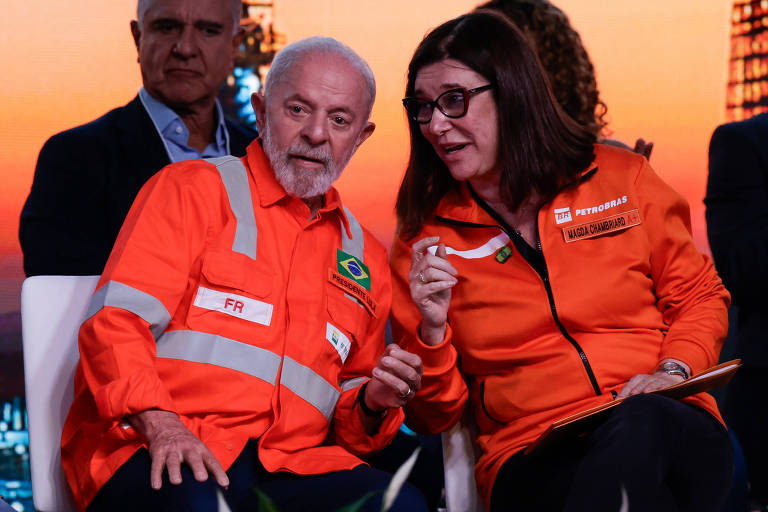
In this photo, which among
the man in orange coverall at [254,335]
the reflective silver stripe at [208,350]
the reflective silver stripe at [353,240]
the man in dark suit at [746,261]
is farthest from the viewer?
the man in dark suit at [746,261]

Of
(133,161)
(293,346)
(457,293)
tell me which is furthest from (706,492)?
(133,161)

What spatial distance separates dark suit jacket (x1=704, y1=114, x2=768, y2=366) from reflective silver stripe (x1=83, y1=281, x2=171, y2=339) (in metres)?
1.65

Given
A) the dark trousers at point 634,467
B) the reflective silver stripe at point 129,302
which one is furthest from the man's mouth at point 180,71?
the dark trousers at point 634,467

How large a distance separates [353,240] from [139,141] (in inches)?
Result: 36.9

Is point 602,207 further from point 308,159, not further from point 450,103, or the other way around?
point 308,159

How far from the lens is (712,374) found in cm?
162

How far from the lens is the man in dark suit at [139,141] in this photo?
2.37 metres

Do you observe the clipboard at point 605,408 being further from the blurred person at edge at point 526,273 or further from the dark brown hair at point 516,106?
the dark brown hair at point 516,106

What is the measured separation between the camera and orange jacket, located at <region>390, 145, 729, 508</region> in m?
1.88

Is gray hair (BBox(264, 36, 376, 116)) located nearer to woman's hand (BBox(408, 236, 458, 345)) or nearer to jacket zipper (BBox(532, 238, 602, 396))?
woman's hand (BBox(408, 236, 458, 345))

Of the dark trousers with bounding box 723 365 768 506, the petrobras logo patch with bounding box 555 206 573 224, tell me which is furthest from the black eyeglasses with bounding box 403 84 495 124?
the dark trousers with bounding box 723 365 768 506

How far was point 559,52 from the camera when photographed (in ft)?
8.91

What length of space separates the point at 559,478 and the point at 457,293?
0.49 metres

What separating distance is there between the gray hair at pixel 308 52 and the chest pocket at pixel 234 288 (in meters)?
0.47
